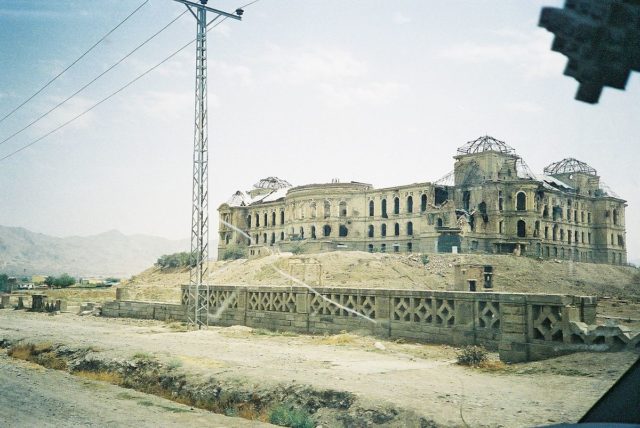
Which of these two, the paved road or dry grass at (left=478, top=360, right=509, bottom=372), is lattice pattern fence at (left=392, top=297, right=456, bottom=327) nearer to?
dry grass at (left=478, top=360, right=509, bottom=372)

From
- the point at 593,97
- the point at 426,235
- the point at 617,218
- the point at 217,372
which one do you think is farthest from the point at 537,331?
the point at 617,218

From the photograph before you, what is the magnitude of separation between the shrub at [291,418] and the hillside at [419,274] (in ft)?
112

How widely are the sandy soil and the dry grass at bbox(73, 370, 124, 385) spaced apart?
0.83 m

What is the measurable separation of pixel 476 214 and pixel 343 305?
165 ft

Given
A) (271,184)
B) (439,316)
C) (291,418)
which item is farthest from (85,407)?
(271,184)

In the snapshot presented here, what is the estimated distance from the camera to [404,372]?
35.5 ft

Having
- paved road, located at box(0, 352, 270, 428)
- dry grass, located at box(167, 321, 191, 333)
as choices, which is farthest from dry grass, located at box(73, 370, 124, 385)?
dry grass, located at box(167, 321, 191, 333)

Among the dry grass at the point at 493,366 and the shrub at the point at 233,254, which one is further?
the shrub at the point at 233,254

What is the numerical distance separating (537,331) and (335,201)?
62382 mm

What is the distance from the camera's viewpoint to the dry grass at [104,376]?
12.1 metres

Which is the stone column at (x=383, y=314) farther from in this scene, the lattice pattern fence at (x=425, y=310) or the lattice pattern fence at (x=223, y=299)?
the lattice pattern fence at (x=223, y=299)

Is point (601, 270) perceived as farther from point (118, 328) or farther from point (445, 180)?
point (118, 328)

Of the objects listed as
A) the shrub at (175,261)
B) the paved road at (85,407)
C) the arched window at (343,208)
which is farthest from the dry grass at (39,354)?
the shrub at (175,261)

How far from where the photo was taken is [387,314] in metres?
15.7
